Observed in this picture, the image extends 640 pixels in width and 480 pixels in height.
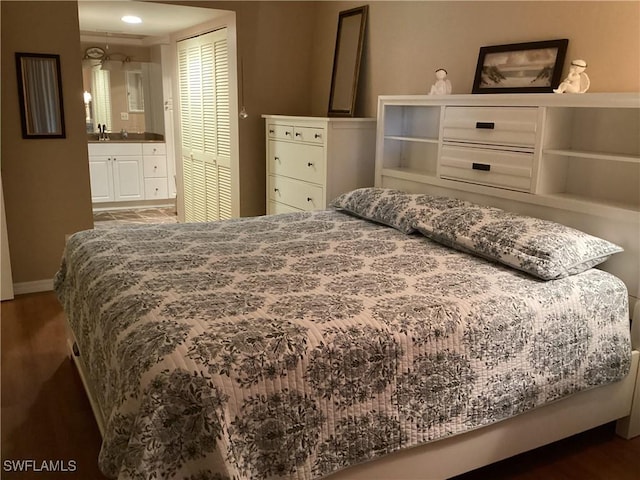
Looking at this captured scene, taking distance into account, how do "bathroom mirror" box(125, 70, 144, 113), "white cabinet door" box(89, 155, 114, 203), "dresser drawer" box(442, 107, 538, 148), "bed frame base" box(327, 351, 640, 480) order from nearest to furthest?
1. "bed frame base" box(327, 351, 640, 480)
2. "dresser drawer" box(442, 107, 538, 148)
3. "white cabinet door" box(89, 155, 114, 203)
4. "bathroom mirror" box(125, 70, 144, 113)

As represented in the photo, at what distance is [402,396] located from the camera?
165 centimetres

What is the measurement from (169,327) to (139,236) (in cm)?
113

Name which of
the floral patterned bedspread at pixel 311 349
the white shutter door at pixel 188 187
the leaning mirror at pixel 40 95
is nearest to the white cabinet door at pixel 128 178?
the white shutter door at pixel 188 187

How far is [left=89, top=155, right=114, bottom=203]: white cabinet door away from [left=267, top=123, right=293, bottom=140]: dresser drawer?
9.97ft

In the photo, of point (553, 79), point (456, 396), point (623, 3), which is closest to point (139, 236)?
point (456, 396)

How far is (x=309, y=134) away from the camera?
3.80 meters

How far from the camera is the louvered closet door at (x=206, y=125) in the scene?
4.70 meters

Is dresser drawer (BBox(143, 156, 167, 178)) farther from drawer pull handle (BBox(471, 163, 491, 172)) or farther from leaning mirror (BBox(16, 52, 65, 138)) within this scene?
drawer pull handle (BBox(471, 163, 491, 172))

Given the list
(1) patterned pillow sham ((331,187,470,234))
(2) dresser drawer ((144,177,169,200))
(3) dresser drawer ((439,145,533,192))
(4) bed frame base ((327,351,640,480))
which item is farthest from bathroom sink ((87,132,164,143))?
(4) bed frame base ((327,351,640,480))

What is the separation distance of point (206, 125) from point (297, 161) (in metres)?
1.45

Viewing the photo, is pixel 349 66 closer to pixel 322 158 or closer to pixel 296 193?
pixel 322 158

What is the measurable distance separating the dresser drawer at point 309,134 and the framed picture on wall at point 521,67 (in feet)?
3.46

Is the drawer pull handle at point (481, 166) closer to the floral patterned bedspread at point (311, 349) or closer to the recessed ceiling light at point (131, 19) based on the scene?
the floral patterned bedspread at point (311, 349)

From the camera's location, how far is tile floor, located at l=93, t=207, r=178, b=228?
629 cm
